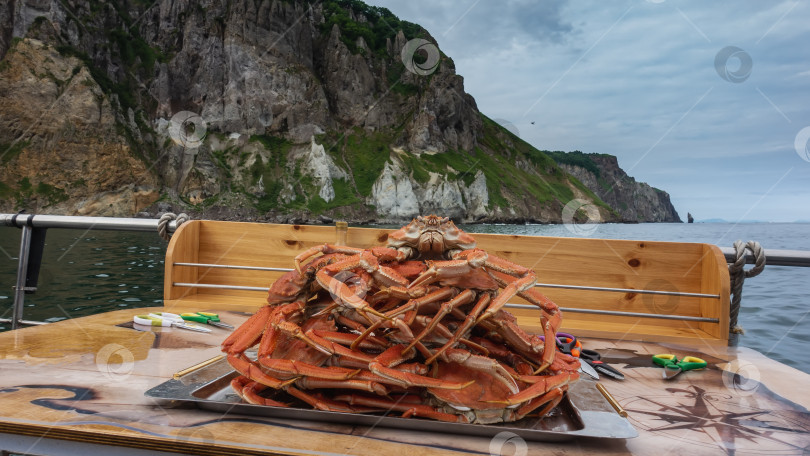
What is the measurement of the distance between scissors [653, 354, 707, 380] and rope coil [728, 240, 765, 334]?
101 centimetres

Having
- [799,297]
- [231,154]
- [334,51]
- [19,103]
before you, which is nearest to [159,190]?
[231,154]

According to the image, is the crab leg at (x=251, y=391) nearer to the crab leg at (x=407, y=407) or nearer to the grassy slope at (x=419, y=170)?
the crab leg at (x=407, y=407)

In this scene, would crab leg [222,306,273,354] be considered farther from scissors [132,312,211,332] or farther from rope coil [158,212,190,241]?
rope coil [158,212,190,241]

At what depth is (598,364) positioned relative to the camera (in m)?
2.00

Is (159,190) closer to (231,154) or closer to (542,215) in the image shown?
(231,154)

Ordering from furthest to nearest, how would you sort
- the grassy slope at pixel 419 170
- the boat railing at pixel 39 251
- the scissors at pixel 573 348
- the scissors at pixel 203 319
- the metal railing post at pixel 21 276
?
Answer: the grassy slope at pixel 419 170, the metal railing post at pixel 21 276, the boat railing at pixel 39 251, the scissors at pixel 203 319, the scissors at pixel 573 348

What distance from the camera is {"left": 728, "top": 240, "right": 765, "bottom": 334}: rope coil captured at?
273cm

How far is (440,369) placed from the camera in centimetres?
124

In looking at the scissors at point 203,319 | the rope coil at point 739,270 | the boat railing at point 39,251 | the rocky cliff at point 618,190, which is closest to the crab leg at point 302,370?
the scissors at point 203,319

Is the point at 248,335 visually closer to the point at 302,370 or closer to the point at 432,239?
the point at 302,370

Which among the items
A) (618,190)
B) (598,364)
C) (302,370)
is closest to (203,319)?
(302,370)

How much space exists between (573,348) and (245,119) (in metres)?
79.7

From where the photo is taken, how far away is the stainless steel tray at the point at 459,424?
46.1 inches

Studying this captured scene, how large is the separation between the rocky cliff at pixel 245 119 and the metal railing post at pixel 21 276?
45472mm
